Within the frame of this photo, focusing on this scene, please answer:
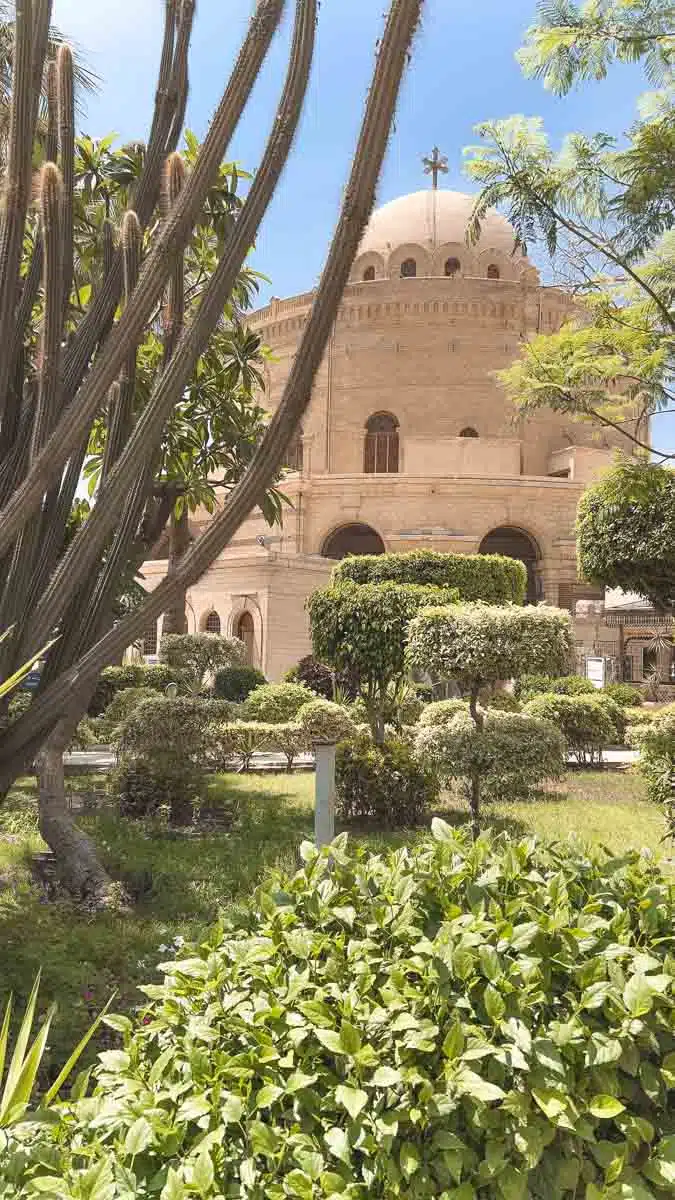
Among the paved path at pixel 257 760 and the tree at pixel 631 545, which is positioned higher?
the tree at pixel 631 545

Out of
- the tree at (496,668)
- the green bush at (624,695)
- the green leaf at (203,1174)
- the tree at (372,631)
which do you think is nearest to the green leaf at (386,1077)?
the green leaf at (203,1174)

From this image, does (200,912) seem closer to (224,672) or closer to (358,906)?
(358,906)

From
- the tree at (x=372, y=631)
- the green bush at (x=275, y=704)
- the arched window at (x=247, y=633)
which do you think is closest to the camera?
the tree at (x=372, y=631)

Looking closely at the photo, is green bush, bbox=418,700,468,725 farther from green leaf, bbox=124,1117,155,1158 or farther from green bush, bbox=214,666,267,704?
green leaf, bbox=124,1117,155,1158

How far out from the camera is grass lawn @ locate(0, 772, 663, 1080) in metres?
4.27

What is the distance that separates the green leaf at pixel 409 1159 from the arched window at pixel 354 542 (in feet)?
97.7

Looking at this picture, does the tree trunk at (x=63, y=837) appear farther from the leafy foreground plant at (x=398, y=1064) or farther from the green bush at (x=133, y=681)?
the green bush at (x=133, y=681)

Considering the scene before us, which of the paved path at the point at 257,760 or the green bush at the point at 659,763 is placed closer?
the green bush at the point at 659,763

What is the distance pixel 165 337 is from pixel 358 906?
3.65 m

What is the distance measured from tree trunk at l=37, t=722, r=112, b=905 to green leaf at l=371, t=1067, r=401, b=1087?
14.6ft

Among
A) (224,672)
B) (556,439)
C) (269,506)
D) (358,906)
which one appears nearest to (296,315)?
(556,439)

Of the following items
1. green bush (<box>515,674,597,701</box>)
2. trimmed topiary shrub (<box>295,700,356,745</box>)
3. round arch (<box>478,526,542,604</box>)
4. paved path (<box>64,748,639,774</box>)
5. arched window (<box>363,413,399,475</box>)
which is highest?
arched window (<box>363,413,399,475</box>)

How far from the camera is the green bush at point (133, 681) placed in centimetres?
1791

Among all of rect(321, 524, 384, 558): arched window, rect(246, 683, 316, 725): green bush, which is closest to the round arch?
rect(321, 524, 384, 558): arched window
